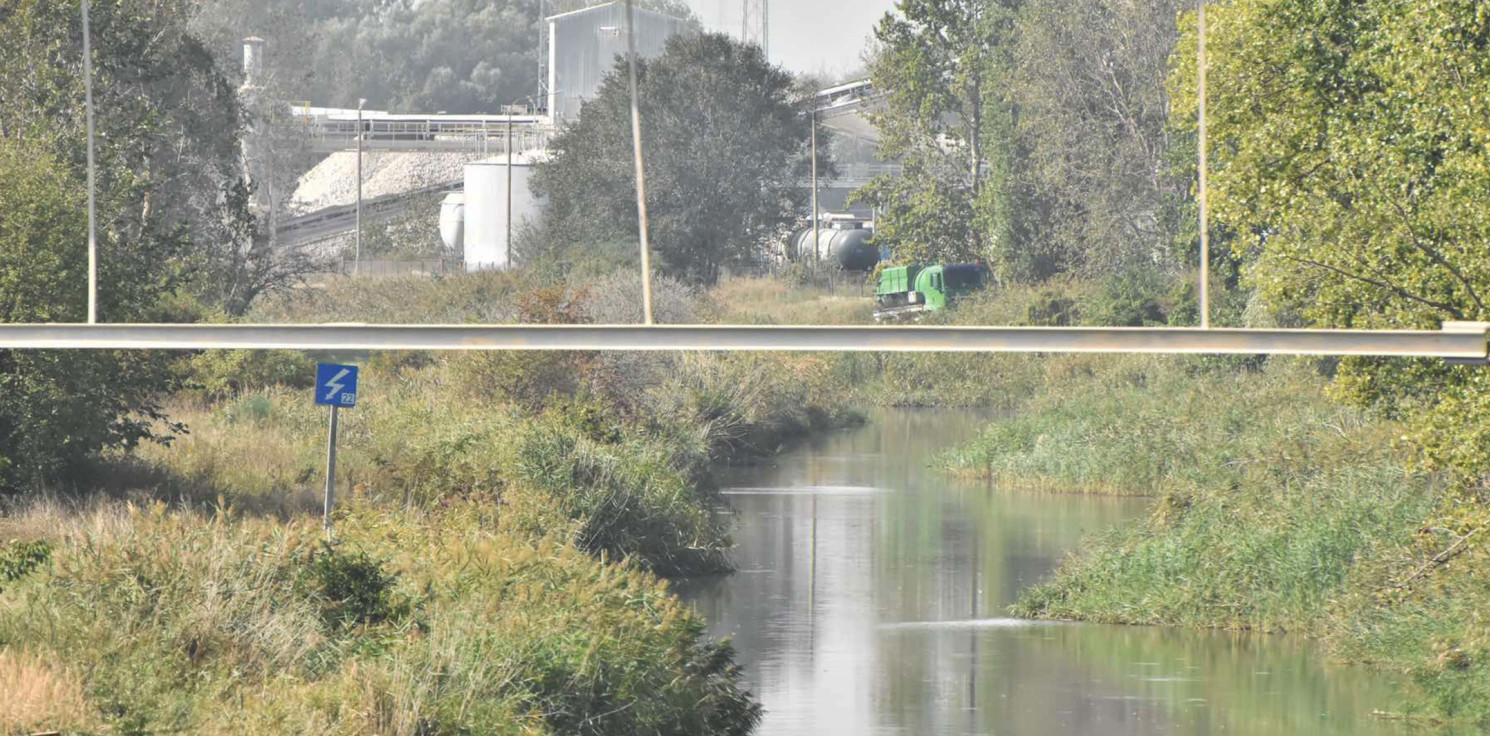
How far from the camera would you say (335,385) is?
22484mm

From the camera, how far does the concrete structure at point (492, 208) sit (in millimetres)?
38844

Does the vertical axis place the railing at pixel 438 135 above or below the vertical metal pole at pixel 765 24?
above

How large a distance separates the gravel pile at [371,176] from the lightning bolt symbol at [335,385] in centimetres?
2842

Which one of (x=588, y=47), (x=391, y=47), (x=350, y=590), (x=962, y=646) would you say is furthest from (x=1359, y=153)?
(x=391, y=47)

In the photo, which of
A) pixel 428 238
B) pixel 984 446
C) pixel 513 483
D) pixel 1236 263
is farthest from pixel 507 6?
pixel 513 483

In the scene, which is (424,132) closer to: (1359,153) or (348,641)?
(1359,153)

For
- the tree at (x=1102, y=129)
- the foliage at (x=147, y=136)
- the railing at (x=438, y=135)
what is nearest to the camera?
the foliage at (x=147, y=136)

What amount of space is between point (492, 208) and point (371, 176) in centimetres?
2464

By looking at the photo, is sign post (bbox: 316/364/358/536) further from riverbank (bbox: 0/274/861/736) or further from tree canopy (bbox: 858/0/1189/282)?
tree canopy (bbox: 858/0/1189/282)

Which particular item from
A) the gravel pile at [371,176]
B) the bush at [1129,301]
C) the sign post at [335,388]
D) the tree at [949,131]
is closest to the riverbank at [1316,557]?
the bush at [1129,301]

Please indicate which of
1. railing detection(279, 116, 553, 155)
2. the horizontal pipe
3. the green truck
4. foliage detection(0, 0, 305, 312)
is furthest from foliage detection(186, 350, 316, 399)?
the horizontal pipe

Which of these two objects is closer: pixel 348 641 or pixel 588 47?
pixel 348 641

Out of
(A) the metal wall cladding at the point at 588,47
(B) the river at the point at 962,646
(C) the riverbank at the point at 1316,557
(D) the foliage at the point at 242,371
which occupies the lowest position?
(B) the river at the point at 962,646

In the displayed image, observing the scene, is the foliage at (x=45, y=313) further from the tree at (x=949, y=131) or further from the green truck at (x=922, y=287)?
the green truck at (x=922, y=287)
